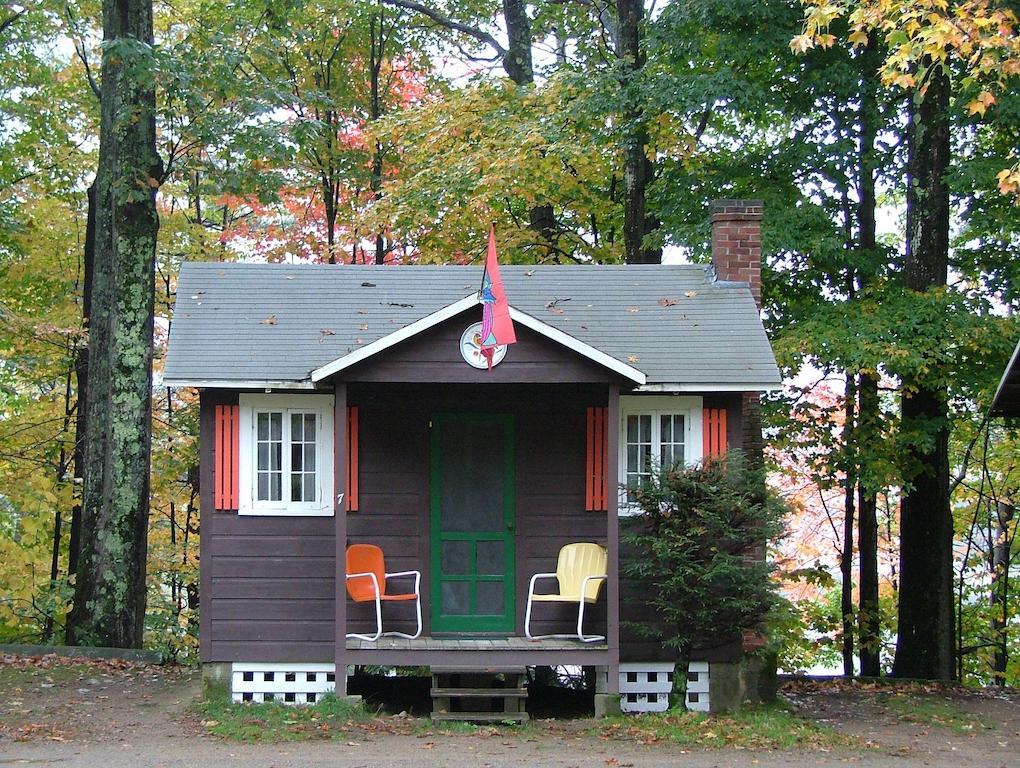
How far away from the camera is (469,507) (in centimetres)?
1283

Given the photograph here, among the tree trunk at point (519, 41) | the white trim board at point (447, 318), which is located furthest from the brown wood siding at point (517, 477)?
the tree trunk at point (519, 41)

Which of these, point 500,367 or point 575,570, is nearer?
point 500,367

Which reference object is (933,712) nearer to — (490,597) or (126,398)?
(490,597)

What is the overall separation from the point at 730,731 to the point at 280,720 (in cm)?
413

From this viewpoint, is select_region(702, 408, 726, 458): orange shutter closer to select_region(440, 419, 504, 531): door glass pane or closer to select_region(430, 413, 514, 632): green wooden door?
select_region(430, 413, 514, 632): green wooden door

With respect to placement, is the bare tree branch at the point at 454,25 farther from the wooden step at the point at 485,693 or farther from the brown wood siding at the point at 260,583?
the wooden step at the point at 485,693

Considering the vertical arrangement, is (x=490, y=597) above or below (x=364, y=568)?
below

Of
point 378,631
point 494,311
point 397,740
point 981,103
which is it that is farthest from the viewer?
point 378,631

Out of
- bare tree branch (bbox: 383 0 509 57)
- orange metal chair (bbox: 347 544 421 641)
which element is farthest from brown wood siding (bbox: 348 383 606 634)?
bare tree branch (bbox: 383 0 509 57)

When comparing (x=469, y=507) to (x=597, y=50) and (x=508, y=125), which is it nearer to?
(x=508, y=125)

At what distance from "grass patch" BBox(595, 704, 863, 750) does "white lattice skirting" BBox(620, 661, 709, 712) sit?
14.9 inches

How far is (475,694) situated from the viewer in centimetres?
1184

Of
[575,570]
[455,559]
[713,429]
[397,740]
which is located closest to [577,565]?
[575,570]

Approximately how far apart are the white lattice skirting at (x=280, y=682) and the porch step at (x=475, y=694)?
1.24 m
